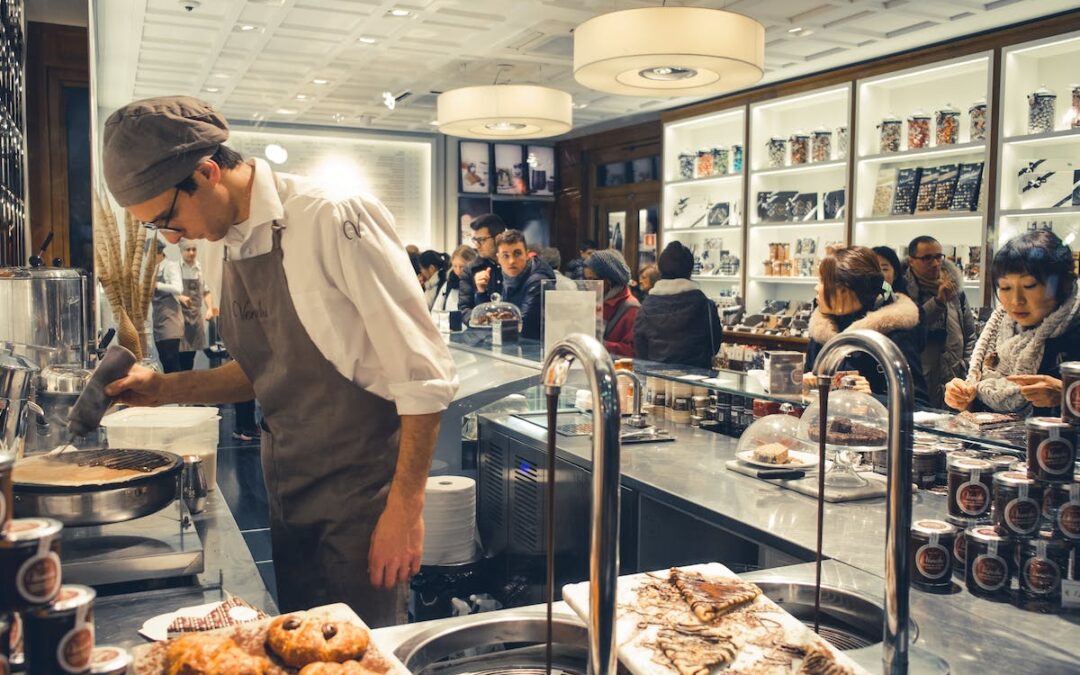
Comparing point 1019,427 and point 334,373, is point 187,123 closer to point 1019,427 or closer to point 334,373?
point 334,373

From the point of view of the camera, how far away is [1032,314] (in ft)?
10.2

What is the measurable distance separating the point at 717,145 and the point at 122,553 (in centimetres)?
Answer: 852

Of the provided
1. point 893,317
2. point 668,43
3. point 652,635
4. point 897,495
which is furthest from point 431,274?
point 897,495

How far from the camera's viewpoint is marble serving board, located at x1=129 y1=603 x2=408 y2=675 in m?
1.07

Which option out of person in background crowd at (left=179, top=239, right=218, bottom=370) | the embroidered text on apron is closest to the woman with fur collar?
person in background crowd at (left=179, top=239, right=218, bottom=370)

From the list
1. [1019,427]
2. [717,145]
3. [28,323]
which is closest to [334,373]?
[28,323]

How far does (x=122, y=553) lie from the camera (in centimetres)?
165

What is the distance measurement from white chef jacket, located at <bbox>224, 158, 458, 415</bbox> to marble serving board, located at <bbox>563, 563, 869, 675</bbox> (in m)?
0.47

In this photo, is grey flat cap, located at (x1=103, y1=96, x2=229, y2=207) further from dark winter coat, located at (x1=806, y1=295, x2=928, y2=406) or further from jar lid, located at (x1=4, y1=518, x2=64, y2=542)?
dark winter coat, located at (x1=806, y1=295, x2=928, y2=406)

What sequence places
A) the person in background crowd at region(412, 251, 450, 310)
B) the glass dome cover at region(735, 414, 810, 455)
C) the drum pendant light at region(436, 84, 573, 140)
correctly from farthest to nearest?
1. the person in background crowd at region(412, 251, 450, 310)
2. the drum pendant light at region(436, 84, 573, 140)
3. the glass dome cover at region(735, 414, 810, 455)

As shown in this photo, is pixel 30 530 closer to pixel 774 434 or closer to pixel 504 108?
pixel 774 434

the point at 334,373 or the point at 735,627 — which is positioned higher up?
the point at 334,373

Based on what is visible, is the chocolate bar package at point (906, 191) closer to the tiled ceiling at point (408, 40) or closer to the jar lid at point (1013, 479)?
the tiled ceiling at point (408, 40)

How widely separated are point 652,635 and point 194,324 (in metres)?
7.97
